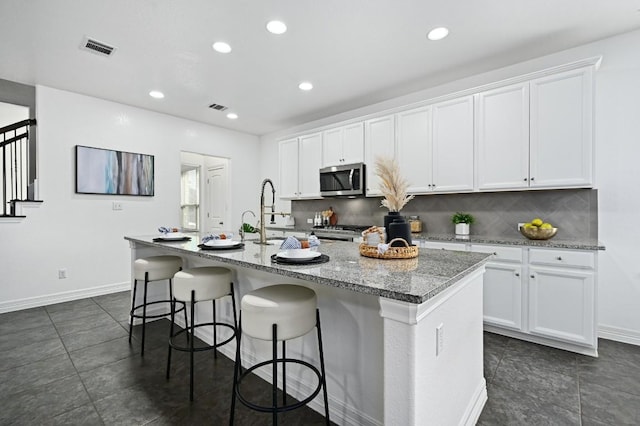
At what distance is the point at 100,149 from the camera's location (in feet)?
13.4

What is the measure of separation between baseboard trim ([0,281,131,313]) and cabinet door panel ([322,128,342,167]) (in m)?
3.44

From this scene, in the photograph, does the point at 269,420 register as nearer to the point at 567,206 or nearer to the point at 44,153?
the point at 567,206

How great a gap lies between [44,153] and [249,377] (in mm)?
3829

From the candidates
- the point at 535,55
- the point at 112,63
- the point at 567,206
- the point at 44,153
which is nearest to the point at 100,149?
the point at 44,153

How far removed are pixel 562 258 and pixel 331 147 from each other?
9.89 ft

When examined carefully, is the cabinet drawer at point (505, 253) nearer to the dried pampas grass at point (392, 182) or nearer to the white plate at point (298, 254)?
the dried pampas grass at point (392, 182)

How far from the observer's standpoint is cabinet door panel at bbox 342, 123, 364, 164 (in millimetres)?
4066

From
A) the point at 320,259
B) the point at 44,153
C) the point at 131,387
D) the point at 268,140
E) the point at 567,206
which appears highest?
the point at 268,140

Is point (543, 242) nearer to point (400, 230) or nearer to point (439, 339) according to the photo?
point (400, 230)

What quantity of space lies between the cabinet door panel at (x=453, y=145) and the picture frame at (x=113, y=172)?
410cm

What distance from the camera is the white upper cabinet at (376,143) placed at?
3.76 metres

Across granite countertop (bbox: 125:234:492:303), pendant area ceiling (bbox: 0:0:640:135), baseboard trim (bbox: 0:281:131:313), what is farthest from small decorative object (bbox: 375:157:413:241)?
baseboard trim (bbox: 0:281:131:313)

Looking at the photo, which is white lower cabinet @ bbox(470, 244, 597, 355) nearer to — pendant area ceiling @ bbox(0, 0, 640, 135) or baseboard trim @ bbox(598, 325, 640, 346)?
baseboard trim @ bbox(598, 325, 640, 346)

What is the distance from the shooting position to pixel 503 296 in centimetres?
272
